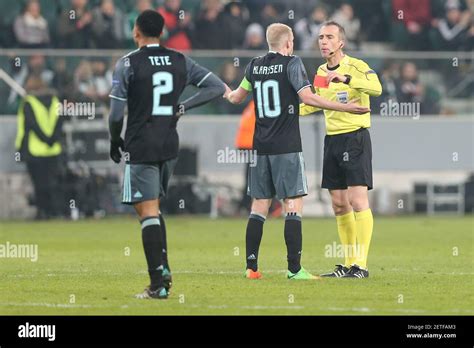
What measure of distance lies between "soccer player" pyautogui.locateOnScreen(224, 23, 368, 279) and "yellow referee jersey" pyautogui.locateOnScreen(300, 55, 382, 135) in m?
0.44

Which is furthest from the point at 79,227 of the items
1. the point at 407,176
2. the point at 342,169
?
the point at 342,169

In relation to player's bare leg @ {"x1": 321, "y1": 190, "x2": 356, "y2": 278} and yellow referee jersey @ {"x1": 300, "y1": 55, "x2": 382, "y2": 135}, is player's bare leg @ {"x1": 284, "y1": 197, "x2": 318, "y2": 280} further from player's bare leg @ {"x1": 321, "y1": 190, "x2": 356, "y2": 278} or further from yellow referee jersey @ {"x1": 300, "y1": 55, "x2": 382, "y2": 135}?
yellow referee jersey @ {"x1": 300, "y1": 55, "x2": 382, "y2": 135}

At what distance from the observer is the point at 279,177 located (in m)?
12.9

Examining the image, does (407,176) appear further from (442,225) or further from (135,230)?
(135,230)

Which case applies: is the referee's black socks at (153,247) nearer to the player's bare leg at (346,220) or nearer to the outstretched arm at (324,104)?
the outstretched arm at (324,104)

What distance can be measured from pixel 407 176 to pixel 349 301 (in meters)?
15.3

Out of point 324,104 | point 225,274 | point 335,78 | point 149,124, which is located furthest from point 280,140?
point 149,124

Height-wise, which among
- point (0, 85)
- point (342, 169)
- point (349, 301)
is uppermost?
point (0, 85)

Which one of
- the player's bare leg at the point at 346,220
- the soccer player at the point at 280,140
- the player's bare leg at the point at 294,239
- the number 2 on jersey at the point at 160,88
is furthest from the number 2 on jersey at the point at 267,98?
the number 2 on jersey at the point at 160,88

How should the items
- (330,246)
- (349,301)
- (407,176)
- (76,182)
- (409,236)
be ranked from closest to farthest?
1. (349,301)
2. (330,246)
3. (409,236)
4. (76,182)
5. (407,176)

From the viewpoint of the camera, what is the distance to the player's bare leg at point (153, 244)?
10.9m

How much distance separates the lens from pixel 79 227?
22.0 metres

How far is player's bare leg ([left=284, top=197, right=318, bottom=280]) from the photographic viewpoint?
12.8 metres

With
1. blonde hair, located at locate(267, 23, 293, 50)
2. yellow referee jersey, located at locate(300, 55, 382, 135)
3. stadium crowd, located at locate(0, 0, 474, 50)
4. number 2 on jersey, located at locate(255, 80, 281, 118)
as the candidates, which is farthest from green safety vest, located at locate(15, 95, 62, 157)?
blonde hair, located at locate(267, 23, 293, 50)
